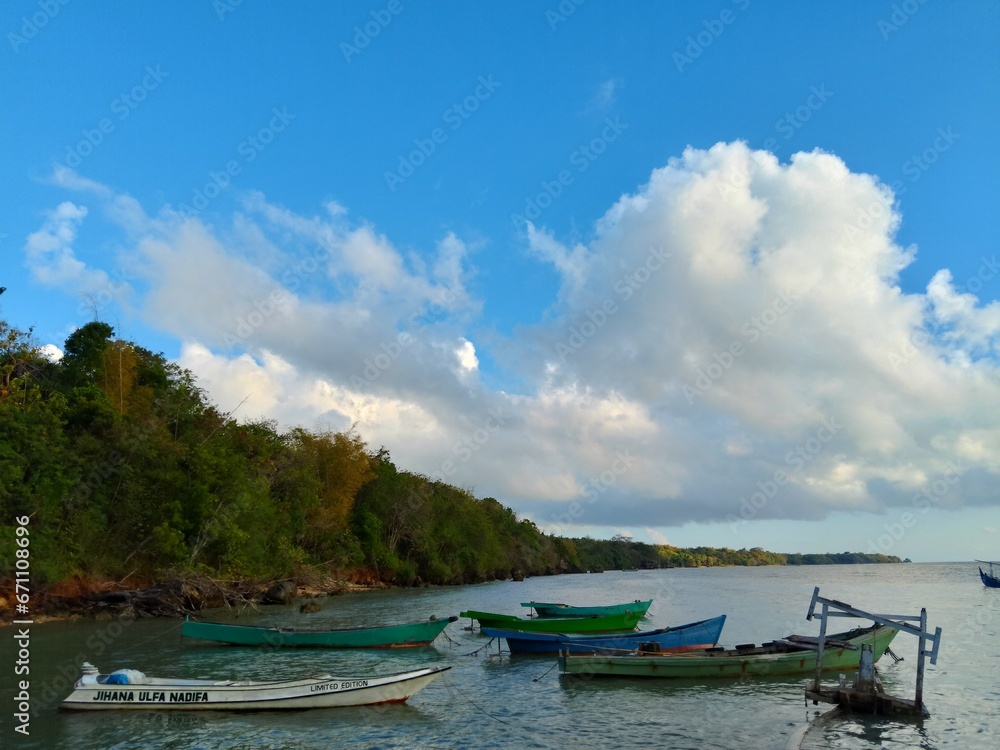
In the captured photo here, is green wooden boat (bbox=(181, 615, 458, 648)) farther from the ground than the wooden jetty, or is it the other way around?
the wooden jetty

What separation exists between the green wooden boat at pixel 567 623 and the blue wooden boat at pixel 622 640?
1315mm

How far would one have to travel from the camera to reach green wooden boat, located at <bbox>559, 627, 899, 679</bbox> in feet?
58.9

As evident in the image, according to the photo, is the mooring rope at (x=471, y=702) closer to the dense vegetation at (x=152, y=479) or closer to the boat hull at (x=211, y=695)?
the boat hull at (x=211, y=695)

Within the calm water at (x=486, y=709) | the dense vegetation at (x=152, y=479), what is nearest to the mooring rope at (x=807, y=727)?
the calm water at (x=486, y=709)

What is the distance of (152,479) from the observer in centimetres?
3925

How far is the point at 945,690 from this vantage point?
18.4m

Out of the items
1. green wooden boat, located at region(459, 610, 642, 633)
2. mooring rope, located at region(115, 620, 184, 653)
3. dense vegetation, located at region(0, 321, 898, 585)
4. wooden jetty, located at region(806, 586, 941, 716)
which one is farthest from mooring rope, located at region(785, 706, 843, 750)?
dense vegetation, located at region(0, 321, 898, 585)

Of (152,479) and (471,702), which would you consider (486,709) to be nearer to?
(471,702)

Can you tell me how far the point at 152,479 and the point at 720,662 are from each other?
33773mm

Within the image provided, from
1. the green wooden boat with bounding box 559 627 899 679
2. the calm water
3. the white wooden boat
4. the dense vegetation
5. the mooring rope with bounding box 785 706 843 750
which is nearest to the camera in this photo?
the mooring rope with bounding box 785 706 843 750

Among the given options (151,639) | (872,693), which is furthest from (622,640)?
(151,639)

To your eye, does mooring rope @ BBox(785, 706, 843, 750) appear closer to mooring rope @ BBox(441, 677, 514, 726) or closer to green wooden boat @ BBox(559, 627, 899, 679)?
green wooden boat @ BBox(559, 627, 899, 679)

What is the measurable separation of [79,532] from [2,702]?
2196cm

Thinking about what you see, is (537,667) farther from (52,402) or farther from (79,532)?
(52,402)
